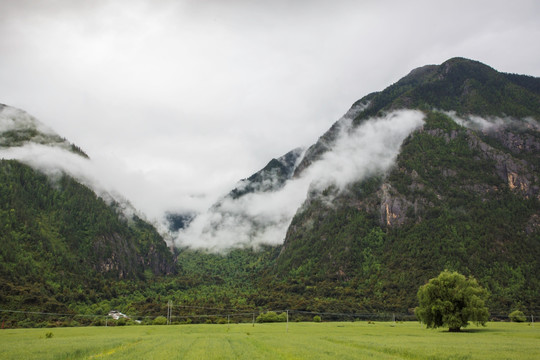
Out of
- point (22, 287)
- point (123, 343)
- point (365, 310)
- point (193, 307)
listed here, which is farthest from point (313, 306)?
point (123, 343)

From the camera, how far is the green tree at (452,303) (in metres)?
74.3

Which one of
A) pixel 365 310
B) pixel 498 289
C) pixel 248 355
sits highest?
pixel 248 355

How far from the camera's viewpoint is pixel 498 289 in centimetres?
18875

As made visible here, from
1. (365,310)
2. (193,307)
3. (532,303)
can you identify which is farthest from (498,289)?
(193,307)

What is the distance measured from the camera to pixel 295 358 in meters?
33.2

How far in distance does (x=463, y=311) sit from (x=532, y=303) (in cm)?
13707

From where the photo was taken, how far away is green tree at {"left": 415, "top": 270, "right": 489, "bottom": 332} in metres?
74.3

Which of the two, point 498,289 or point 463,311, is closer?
point 463,311

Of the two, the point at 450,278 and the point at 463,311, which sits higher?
the point at 450,278

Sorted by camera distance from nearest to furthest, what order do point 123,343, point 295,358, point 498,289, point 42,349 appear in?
point 295,358, point 42,349, point 123,343, point 498,289

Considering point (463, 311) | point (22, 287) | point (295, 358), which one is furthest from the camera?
point (22, 287)

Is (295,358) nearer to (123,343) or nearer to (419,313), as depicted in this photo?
(123,343)

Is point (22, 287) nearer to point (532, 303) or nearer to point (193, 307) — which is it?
point (193, 307)

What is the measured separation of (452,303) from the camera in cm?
7662
